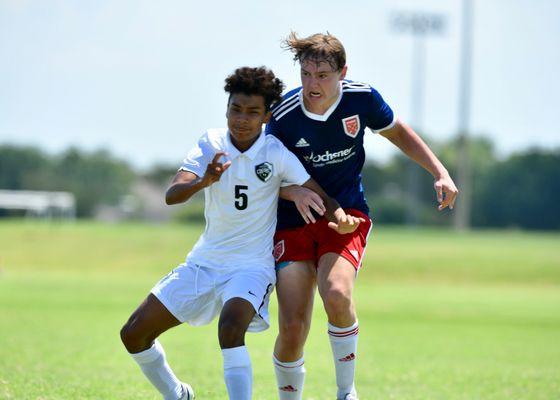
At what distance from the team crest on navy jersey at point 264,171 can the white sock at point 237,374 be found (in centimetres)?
134

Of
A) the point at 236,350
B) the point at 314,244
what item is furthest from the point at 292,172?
the point at 236,350

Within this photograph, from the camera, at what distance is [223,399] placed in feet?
26.4

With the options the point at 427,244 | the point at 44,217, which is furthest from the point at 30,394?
the point at 44,217

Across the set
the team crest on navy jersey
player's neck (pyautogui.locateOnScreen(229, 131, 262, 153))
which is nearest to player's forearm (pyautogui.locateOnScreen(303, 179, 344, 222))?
the team crest on navy jersey

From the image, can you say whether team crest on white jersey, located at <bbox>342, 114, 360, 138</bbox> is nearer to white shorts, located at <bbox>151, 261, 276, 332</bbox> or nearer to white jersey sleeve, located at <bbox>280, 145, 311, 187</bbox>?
white jersey sleeve, located at <bbox>280, 145, 311, 187</bbox>

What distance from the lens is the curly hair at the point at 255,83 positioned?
6844 mm

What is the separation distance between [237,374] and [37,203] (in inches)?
2878

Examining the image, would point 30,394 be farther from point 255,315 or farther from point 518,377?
point 518,377

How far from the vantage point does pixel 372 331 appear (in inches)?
701

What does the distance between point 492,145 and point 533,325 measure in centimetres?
13371

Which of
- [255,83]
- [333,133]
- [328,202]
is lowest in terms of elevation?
[328,202]

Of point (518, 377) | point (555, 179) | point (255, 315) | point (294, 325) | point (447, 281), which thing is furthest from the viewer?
point (555, 179)

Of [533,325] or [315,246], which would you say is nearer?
[315,246]

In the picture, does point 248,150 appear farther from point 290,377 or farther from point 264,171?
point 290,377
